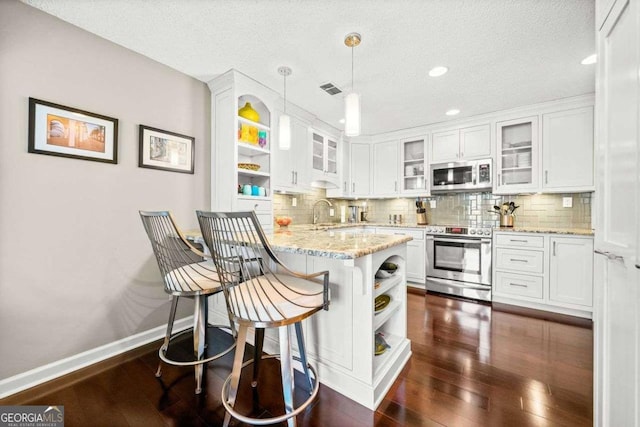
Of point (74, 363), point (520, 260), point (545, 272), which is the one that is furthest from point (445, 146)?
point (74, 363)

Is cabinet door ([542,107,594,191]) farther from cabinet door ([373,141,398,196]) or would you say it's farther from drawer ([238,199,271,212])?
drawer ([238,199,271,212])

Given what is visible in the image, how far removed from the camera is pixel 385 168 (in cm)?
431

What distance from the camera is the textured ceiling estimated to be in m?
1.66

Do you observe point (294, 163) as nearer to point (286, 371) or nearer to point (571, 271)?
point (286, 371)

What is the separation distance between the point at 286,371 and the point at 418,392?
0.92 metres

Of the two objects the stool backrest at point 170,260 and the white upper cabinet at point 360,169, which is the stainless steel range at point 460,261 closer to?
the white upper cabinet at point 360,169

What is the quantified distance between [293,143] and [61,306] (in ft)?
8.50

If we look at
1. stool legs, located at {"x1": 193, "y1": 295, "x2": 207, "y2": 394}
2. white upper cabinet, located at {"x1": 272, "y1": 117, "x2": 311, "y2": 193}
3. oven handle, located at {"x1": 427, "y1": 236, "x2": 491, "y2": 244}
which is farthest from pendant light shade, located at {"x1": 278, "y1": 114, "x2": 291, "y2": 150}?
oven handle, located at {"x1": 427, "y1": 236, "x2": 491, "y2": 244}

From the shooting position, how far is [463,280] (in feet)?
10.8

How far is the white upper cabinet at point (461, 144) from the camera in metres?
3.49

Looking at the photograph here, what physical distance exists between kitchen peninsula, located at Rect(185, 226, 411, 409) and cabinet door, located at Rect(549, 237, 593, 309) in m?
2.24

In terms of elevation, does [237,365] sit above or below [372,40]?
below

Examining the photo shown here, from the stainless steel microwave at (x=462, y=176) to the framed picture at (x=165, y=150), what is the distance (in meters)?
3.25

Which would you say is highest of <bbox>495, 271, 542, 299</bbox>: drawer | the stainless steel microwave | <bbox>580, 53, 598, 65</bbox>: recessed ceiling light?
<bbox>580, 53, 598, 65</bbox>: recessed ceiling light
